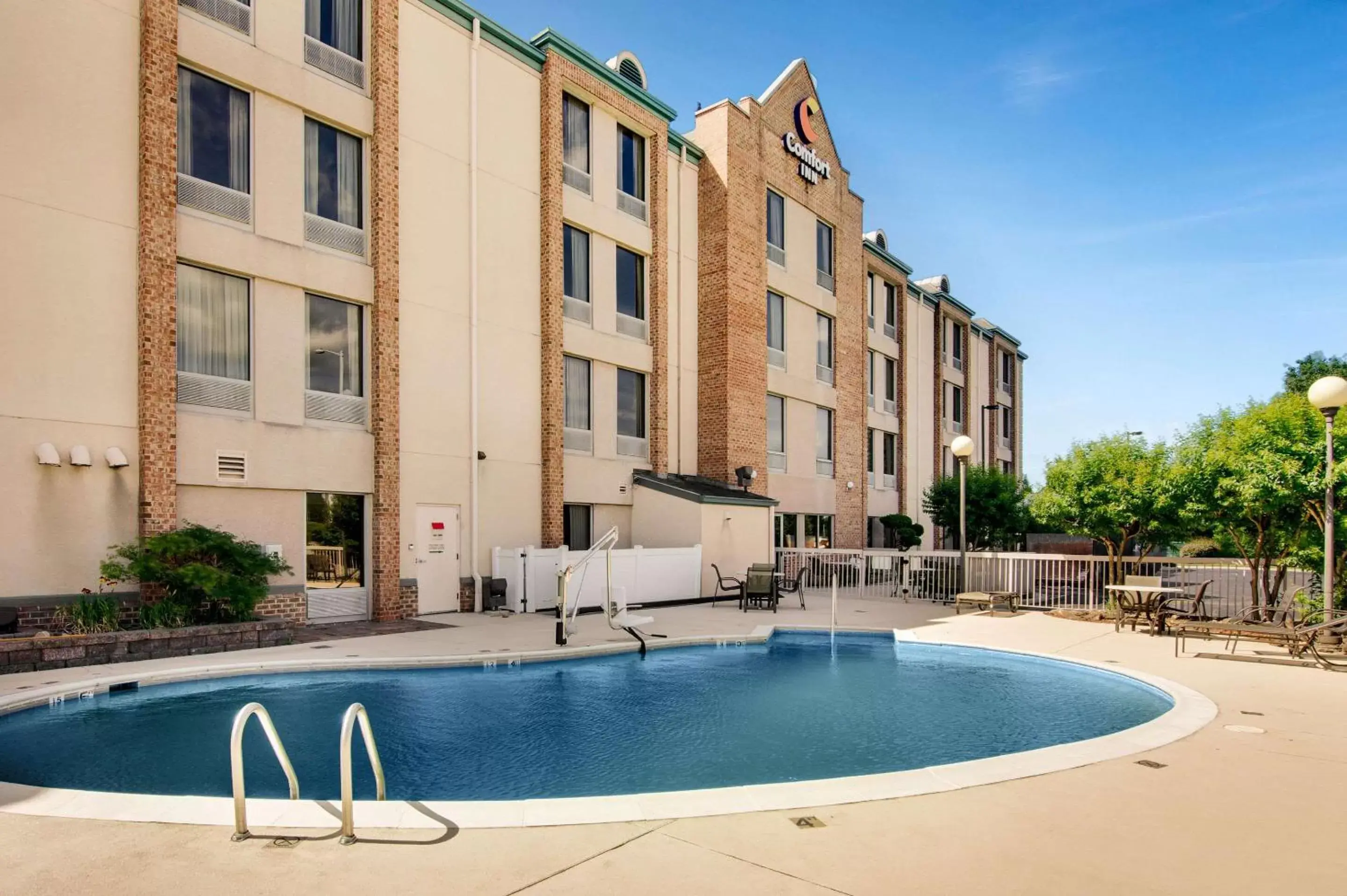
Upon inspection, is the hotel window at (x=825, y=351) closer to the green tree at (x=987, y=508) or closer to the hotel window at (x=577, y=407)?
the green tree at (x=987, y=508)

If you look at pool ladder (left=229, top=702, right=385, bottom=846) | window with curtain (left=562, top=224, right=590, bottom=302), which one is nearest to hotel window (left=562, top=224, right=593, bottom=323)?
window with curtain (left=562, top=224, right=590, bottom=302)

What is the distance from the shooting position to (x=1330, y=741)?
21.3 feet

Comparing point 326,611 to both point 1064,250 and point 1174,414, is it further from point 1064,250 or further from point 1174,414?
point 1064,250

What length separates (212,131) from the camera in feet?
43.2

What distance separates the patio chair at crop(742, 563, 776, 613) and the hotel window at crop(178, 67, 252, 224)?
1184 cm

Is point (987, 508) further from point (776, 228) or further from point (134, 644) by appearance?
point (134, 644)

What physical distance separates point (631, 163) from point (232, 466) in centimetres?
1279

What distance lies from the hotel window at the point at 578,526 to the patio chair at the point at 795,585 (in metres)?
4.73

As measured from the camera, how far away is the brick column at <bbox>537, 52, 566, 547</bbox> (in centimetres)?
1786

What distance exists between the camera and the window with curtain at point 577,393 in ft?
62.5

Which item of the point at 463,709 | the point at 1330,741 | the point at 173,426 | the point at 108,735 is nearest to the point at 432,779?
the point at 463,709

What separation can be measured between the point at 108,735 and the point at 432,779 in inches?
138

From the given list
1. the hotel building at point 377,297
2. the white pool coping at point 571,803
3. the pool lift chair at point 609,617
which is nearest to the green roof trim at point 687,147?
the hotel building at point 377,297

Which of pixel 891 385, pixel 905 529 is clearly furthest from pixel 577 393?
pixel 891 385
